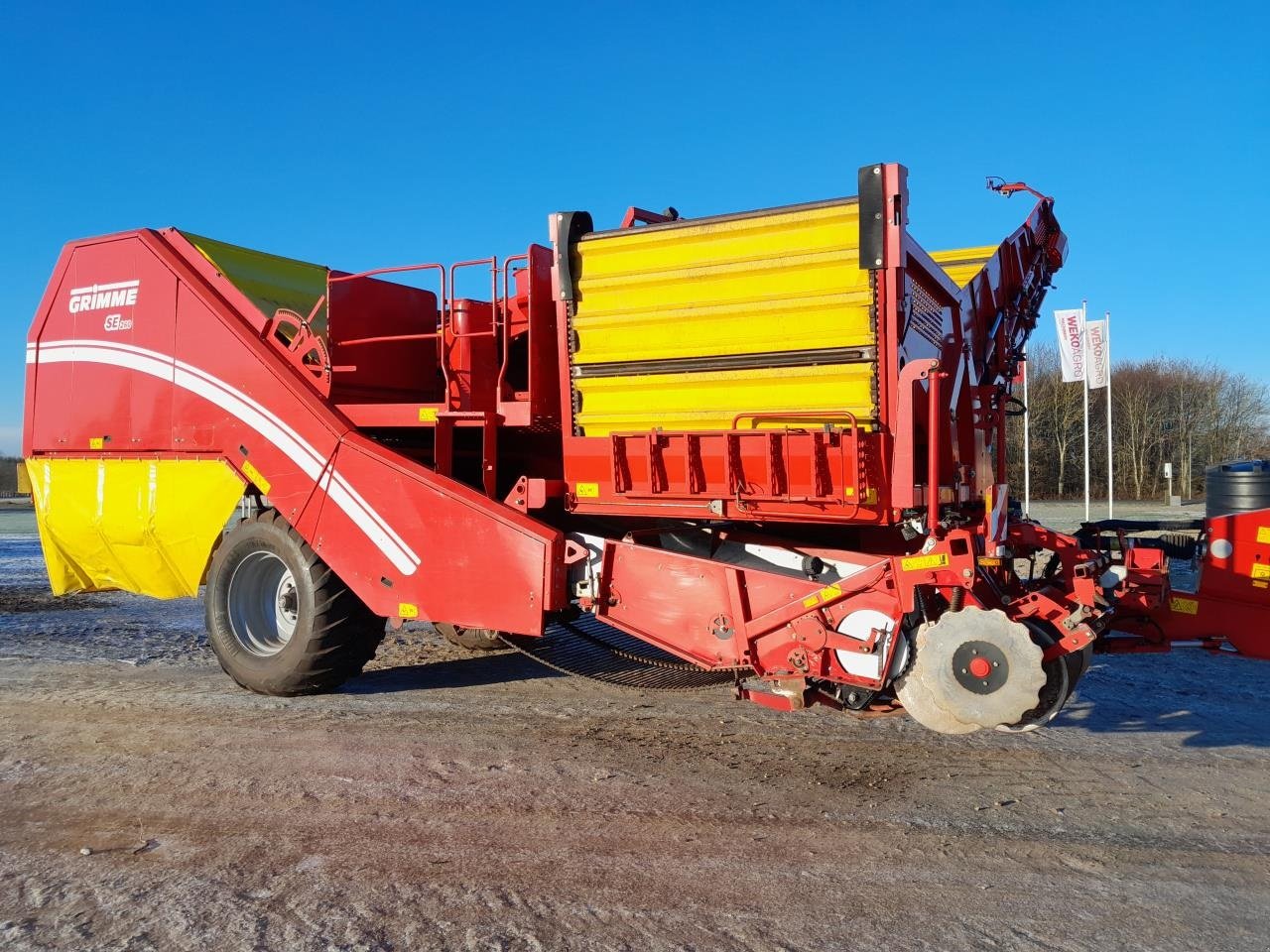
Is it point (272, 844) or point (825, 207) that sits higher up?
point (825, 207)

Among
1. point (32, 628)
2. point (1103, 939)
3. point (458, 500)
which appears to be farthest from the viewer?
point (32, 628)

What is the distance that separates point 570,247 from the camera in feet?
17.9

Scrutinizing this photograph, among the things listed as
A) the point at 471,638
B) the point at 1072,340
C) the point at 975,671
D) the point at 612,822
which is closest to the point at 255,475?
the point at 471,638

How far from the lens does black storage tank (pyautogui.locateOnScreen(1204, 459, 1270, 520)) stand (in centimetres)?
685

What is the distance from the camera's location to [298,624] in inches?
249

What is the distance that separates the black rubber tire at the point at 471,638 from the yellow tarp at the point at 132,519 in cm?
199

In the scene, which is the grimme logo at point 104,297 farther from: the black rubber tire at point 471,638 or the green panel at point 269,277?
the black rubber tire at point 471,638

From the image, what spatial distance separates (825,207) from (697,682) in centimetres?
332

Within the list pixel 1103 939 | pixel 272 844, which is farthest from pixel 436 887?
pixel 1103 939

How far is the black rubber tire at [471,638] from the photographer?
7.82 m

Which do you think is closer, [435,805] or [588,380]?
[435,805]

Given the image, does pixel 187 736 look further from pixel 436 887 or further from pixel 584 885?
pixel 584 885

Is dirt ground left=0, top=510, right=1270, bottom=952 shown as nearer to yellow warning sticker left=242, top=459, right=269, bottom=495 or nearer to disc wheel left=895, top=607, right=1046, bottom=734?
disc wheel left=895, top=607, right=1046, bottom=734

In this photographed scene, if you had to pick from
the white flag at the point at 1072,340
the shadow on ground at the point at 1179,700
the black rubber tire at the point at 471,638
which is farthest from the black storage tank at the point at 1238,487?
the white flag at the point at 1072,340
